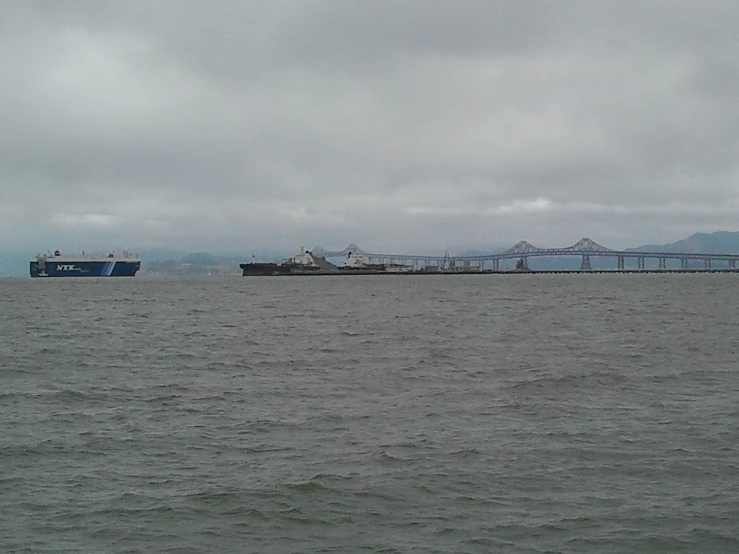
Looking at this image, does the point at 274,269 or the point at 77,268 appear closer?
the point at 77,268

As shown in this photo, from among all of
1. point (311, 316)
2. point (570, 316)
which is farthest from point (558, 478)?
point (311, 316)

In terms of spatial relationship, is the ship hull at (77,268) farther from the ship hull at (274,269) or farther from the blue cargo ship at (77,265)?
the ship hull at (274,269)

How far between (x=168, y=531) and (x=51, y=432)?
19.7 ft

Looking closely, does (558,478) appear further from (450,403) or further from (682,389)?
(682,389)

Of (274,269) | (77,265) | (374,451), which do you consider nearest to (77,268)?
(77,265)

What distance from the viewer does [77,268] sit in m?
176

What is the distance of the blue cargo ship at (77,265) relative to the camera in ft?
572

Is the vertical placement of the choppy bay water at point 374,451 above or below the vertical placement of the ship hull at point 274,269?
below

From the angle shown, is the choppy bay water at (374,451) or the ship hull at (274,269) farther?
the ship hull at (274,269)

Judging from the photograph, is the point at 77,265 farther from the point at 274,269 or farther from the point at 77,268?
the point at 274,269

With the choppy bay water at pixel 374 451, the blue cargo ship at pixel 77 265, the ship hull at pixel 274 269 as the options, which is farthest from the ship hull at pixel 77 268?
the choppy bay water at pixel 374 451

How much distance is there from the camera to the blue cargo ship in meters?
174

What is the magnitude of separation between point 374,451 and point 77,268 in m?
178

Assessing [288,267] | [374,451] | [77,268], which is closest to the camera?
[374,451]
